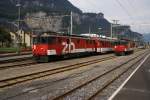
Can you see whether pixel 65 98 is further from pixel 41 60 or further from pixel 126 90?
pixel 41 60

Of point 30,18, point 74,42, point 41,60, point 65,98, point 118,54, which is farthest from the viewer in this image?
point 30,18

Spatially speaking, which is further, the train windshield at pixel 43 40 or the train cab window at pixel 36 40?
the train cab window at pixel 36 40

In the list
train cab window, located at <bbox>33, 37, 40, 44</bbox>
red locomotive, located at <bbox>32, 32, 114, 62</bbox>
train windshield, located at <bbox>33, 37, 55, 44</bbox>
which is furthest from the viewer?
train cab window, located at <bbox>33, 37, 40, 44</bbox>

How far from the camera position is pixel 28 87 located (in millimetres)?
15695

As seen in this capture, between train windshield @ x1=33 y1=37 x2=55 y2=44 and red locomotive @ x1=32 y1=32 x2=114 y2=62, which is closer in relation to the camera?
red locomotive @ x1=32 y1=32 x2=114 y2=62

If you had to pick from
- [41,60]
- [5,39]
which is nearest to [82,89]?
[41,60]

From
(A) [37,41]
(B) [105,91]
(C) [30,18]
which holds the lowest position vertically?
(B) [105,91]

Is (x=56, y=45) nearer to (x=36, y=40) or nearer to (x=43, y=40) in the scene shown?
(x=43, y=40)

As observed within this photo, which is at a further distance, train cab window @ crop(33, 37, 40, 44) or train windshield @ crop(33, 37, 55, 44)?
train cab window @ crop(33, 37, 40, 44)

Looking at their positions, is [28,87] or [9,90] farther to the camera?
[28,87]

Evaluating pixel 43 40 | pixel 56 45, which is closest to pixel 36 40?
pixel 43 40

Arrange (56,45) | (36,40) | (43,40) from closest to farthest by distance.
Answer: (43,40) → (36,40) → (56,45)

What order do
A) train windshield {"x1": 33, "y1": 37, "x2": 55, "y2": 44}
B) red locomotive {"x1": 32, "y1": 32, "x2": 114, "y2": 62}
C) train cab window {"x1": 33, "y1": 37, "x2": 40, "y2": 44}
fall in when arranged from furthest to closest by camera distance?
1. train cab window {"x1": 33, "y1": 37, "x2": 40, "y2": 44}
2. train windshield {"x1": 33, "y1": 37, "x2": 55, "y2": 44}
3. red locomotive {"x1": 32, "y1": 32, "x2": 114, "y2": 62}

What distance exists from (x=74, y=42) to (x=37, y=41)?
7.83 metres
